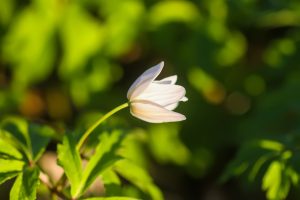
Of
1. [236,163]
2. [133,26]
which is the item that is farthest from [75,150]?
[133,26]

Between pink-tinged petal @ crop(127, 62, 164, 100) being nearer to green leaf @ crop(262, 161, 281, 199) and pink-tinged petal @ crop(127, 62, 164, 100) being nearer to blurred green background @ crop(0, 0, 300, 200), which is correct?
green leaf @ crop(262, 161, 281, 199)

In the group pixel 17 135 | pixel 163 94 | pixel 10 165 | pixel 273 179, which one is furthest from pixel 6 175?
pixel 273 179

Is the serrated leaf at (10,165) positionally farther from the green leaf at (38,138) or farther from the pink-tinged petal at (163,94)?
the pink-tinged petal at (163,94)

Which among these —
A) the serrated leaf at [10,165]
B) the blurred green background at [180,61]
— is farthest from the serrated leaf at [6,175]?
the blurred green background at [180,61]

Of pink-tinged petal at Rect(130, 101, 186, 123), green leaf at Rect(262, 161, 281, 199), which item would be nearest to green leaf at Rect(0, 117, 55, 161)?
pink-tinged petal at Rect(130, 101, 186, 123)

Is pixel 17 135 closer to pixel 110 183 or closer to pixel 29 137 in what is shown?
pixel 29 137

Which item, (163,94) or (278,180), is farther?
(278,180)

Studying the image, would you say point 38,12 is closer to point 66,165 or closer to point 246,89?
point 246,89
